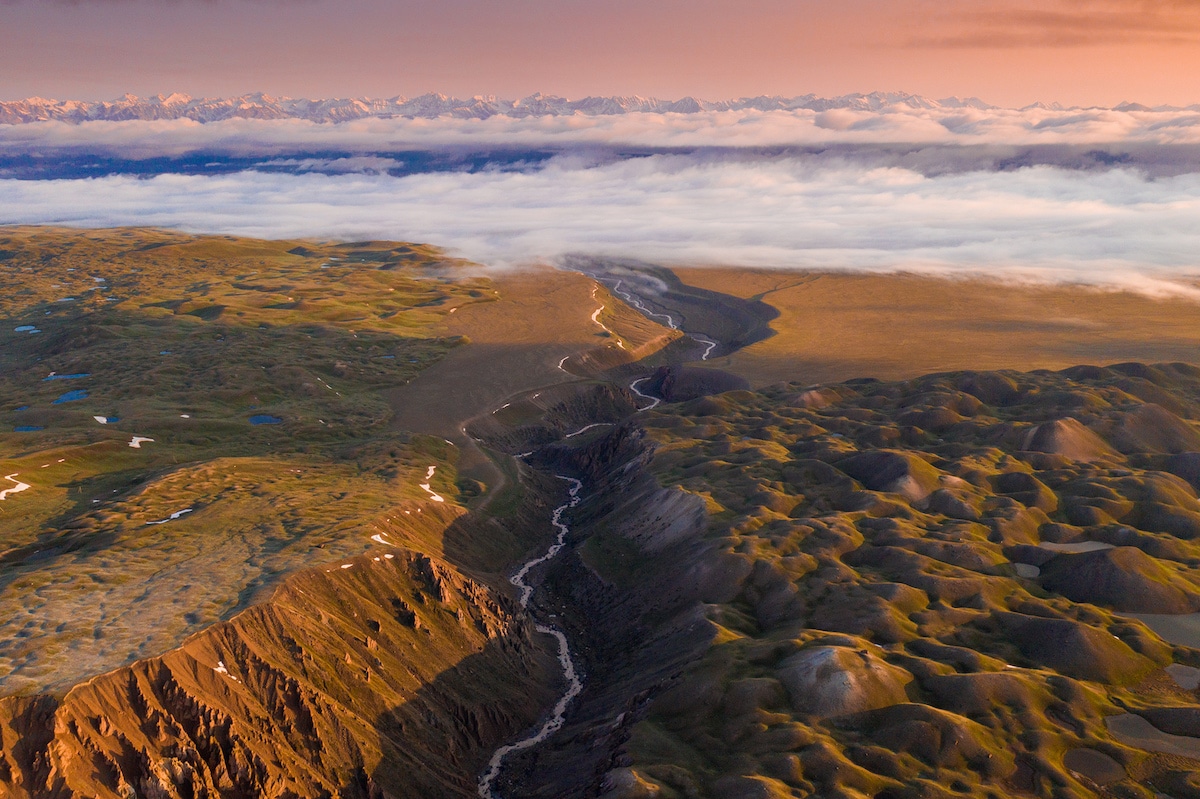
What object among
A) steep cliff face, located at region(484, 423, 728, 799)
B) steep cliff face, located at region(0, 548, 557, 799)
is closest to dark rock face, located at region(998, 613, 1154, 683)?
steep cliff face, located at region(484, 423, 728, 799)

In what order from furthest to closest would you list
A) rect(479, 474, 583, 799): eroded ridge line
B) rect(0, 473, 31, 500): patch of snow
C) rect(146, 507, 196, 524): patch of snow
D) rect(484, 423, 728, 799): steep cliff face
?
rect(0, 473, 31, 500): patch of snow, rect(146, 507, 196, 524): patch of snow, rect(479, 474, 583, 799): eroded ridge line, rect(484, 423, 728, 799): steep cliff face

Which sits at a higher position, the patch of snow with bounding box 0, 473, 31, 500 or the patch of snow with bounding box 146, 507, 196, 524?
the patch of snow with bounding box 146, 507, 196, 524

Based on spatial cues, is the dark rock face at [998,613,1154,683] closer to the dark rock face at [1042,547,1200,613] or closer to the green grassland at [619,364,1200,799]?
the green grassland at [619,364,1200,799]

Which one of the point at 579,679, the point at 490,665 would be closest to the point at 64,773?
the point at 490,665

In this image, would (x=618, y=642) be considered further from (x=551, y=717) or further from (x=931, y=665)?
(x=931, y=665)

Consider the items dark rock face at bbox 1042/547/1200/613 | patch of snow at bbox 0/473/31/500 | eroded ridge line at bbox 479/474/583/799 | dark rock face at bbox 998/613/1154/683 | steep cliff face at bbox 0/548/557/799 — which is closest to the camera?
steep cliff face at bbox 0/548/557/799

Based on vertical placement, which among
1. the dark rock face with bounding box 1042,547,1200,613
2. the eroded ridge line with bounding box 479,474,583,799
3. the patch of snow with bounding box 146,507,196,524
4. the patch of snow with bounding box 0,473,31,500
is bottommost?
the eroded ridge line with bounding box 479,474,583,799

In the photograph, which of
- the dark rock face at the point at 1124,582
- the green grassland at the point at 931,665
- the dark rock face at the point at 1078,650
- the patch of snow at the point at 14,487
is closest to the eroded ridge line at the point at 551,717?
the green grassland at the point at 931,665

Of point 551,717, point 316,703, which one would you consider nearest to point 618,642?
point 551,717
